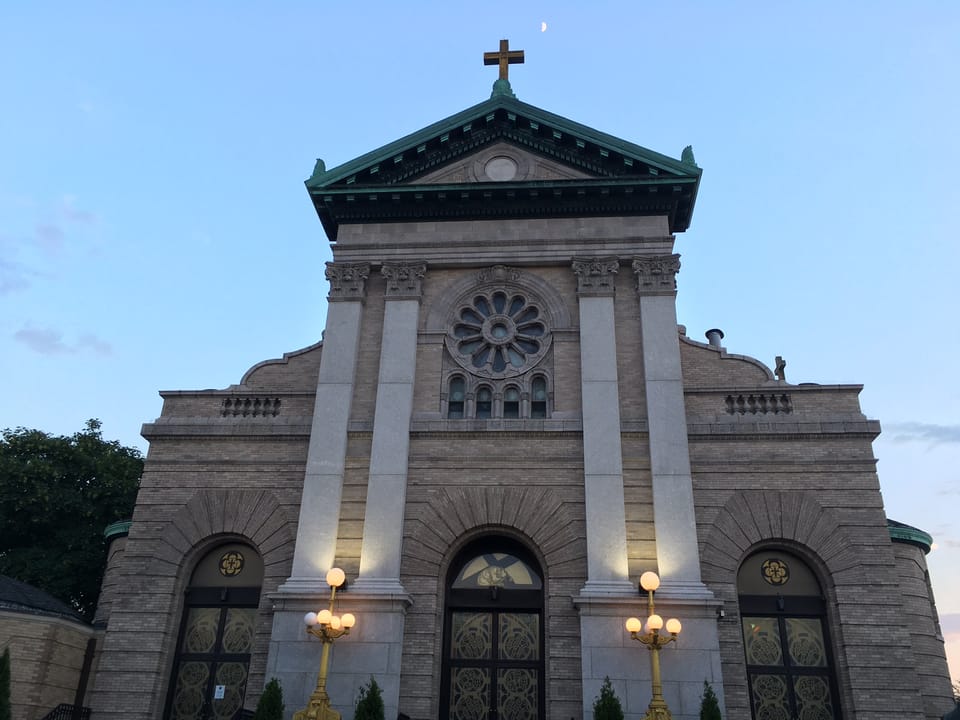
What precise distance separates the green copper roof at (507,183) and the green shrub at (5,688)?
13578 millimetres

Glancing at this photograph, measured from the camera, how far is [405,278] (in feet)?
72.4

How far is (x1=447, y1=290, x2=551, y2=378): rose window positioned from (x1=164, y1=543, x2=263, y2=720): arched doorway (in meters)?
7.51

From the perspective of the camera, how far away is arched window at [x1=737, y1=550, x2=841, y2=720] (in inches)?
688

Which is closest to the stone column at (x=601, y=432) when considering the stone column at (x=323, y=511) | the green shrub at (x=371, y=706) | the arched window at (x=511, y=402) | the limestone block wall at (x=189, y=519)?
the arched window at (x=511, y=402)

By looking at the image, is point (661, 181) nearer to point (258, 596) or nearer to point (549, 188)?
point (549, 188)

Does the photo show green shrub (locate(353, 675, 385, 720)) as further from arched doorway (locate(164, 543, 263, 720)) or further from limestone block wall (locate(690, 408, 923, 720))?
limestone block wall (locate(690, 408, 923, 720))

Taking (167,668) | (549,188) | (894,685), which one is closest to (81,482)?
(167,668)

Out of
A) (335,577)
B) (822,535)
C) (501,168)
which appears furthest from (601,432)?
(501,168)

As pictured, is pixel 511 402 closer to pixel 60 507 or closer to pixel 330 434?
pixel 330 434

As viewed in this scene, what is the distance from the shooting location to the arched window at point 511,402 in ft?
67.4

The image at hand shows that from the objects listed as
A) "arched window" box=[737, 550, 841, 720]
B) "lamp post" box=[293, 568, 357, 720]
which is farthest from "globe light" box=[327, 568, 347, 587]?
"arched window" box=[737, 550, 841, 720]

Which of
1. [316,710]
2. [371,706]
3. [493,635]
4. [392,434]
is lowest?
[316,710]

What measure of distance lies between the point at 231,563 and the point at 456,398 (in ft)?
23.1

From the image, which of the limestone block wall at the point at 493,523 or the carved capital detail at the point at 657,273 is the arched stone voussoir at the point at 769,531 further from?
the carved capital detail at the point at 657,273
